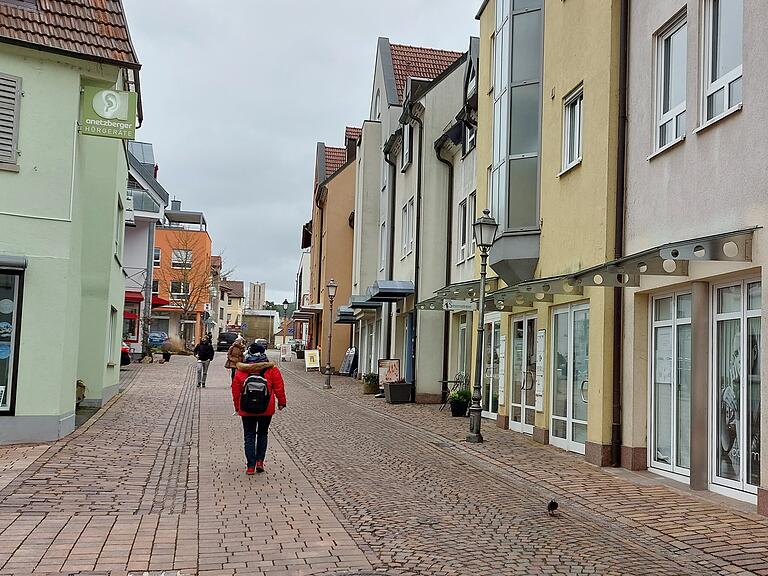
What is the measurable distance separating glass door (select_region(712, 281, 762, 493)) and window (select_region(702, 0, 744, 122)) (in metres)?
2.03

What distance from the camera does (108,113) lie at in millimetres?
12844

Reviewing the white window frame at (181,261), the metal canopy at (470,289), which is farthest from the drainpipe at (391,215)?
the white window frame at (181,261)

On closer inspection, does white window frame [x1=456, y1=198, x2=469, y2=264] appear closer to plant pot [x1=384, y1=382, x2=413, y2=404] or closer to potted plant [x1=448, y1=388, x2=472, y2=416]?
plant pot [x1=384, y1=382, x2=413, y2=404]

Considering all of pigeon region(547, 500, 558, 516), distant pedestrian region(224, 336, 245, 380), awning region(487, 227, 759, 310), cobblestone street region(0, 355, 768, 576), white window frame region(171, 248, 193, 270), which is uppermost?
white window frame region(171, 248, 193, 270)

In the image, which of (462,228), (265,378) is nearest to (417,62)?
(462,228)

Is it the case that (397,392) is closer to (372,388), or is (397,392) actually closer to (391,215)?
(372,388)

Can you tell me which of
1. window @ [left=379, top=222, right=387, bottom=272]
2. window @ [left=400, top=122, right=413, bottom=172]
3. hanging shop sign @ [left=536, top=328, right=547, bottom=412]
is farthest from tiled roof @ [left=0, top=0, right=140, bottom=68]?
window @ [left=379, top=222, right=387, bottom=272]

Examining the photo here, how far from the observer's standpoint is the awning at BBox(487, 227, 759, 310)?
27.7ft

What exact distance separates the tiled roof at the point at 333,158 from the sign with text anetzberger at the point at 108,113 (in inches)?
1432

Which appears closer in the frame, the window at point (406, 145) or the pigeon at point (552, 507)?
the pigeon at point (552, 507)

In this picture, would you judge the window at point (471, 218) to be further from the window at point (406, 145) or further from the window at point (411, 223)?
the window at point (406, 145)

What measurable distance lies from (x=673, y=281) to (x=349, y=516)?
15.9 feet

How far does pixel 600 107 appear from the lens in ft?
39.3

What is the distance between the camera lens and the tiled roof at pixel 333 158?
163 ft
